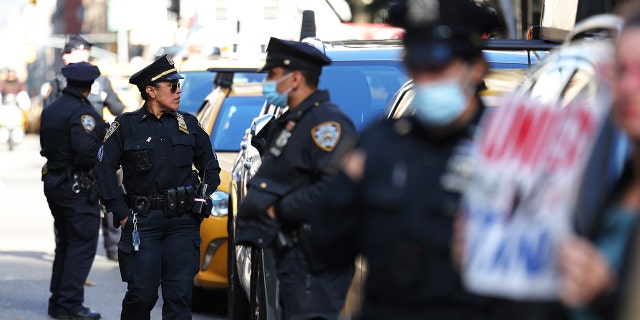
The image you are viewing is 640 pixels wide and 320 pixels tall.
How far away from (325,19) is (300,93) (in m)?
15.7

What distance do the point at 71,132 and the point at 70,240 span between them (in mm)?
836

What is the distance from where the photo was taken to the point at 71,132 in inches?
407

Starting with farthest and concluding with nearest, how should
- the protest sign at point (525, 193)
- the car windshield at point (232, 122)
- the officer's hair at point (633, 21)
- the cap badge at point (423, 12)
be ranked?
the car windshield at point (232, 122), the cap badge at point (423, 12), the protest sign at point (525, 193), the officer's hair at point (633, 21)

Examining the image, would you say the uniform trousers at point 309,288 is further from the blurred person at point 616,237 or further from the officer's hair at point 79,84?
the officer's hair at point 79,84

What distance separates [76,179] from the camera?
10.4 meters

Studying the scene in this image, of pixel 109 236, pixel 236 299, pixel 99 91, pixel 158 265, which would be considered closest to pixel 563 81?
pixel 158 265

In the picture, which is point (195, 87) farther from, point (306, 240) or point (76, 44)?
point (306, 240)

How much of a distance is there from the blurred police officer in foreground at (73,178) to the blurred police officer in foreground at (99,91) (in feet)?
5.50

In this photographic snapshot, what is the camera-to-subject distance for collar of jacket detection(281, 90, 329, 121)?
5.89 m

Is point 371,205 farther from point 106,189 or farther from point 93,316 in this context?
point 93,316

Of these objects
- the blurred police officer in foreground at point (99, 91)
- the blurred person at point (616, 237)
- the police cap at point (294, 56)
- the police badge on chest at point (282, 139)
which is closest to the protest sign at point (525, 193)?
the blurred person at point (616, 237)

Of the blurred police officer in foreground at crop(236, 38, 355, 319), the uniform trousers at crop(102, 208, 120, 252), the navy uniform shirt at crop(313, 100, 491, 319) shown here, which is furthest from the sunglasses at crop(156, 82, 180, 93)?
the uniform trousers at crop(102, 208, 120, 252)

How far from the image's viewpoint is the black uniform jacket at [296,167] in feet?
18.9

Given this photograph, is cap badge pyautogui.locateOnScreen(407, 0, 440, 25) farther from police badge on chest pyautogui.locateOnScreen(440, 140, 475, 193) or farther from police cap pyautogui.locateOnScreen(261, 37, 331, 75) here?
police cap pyautogui.locateOnScreen(261, 37, 331, 75)
